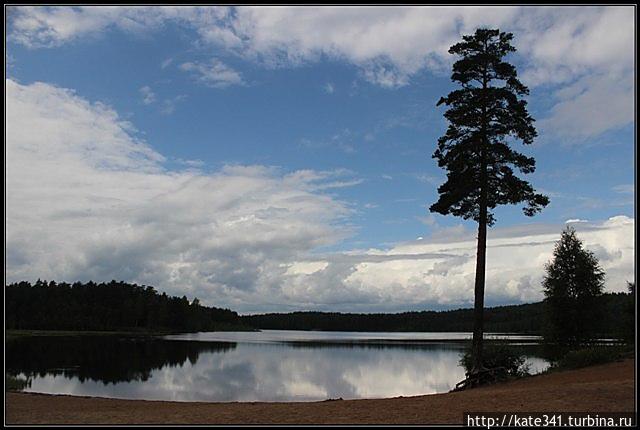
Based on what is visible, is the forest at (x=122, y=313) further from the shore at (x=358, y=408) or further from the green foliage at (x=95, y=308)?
the shore at (x=358, y=408)

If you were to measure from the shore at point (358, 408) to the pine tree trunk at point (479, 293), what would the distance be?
4.15 meters

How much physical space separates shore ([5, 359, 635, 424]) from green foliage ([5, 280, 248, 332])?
10113 cm

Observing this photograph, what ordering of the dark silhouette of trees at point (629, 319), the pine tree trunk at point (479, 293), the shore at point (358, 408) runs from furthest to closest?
1. the dark silhouette of trees at point (629, 319)
2. the pine tree trunk at point (479, 293)
3. the shore at point (358, 408)

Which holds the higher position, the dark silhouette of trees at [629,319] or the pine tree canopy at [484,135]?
the pine tree canopy at [484,135]

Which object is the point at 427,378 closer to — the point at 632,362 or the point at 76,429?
the point at 632,362

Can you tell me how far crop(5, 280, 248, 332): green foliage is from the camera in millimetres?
108500

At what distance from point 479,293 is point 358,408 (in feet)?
30.2

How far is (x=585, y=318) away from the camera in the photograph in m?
31.9

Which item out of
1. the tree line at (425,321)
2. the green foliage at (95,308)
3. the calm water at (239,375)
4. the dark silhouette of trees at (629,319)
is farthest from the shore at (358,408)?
the green foliage at (95,308)

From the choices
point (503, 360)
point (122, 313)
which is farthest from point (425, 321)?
point (503, 360)

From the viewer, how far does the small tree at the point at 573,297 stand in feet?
105

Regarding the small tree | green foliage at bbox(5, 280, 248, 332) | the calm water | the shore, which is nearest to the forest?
green foliage at bbox(5, 280, 248, 332)

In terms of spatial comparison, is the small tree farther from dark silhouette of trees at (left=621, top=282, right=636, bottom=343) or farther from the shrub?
the shrub

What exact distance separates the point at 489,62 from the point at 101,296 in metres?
119
